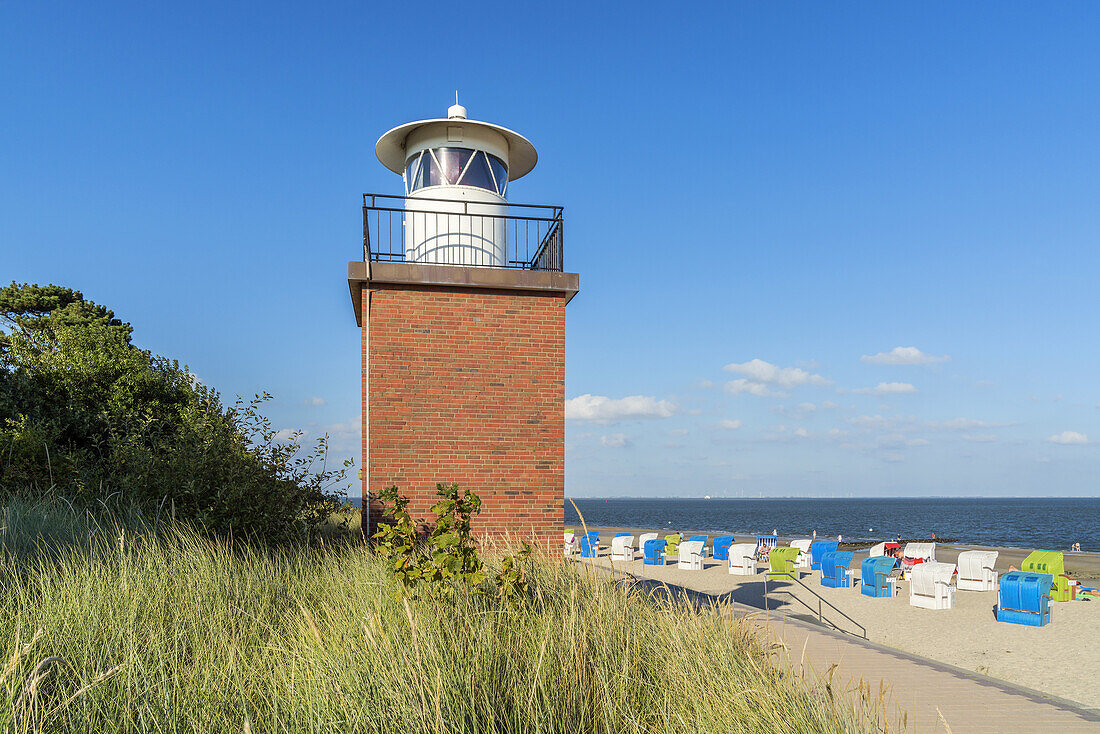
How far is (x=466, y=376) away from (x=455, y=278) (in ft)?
4.18

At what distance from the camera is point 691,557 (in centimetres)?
2244

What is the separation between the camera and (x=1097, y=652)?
10.7 meters

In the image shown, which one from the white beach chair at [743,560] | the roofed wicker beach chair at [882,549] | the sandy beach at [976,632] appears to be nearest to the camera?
the sandy beach at [976,632]

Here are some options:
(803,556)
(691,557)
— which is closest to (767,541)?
(803,556)

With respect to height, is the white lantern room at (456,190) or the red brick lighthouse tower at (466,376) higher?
the white lantern room at (456,190)

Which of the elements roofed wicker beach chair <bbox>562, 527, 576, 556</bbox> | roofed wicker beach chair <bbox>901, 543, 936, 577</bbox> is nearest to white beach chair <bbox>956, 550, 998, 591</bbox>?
roofed wicker beach chair <bbox>901, 543, 936, 577</bbox>

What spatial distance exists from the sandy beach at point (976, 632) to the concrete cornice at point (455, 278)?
3625 millimetres

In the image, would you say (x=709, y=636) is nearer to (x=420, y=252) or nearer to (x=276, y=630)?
(x=276, y=630)

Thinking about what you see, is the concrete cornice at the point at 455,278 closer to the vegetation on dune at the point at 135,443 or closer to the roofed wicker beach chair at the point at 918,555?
the vegetation on dune at the point at 135,443

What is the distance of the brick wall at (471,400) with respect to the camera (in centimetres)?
852

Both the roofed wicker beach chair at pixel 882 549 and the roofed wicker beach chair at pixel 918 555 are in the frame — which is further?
the roofed wicker beach chair at pixel 882 549

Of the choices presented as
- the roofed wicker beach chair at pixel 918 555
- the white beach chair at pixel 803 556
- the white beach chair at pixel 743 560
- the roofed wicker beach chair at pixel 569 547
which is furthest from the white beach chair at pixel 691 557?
the roofed wicker beach chair at pixel 918 555

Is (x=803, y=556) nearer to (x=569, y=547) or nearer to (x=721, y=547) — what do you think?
(x=721, y=547)

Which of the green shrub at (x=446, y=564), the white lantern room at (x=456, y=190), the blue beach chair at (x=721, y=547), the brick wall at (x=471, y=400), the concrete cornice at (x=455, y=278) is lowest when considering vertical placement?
the blue beach chair at (x=721, y=547)
